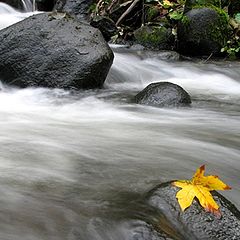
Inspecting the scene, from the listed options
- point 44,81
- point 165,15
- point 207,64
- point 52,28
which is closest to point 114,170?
point 44,81

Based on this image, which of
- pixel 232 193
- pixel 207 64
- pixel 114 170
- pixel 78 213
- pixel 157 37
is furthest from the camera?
pixel 157 37

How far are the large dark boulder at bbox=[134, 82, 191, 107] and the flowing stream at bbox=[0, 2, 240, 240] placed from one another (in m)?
0.15

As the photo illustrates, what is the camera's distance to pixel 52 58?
5.59 metres

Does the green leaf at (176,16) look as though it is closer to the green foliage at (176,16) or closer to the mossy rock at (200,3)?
the green foliage at (176,16)

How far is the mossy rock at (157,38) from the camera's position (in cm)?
955

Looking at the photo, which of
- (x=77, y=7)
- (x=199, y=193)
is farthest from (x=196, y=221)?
(x=77, y=7)

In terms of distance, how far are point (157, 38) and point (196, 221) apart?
7996 mm

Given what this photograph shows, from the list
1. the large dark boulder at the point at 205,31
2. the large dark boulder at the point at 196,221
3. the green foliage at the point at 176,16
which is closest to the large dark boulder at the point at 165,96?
the large dark boulder at the point at 196,221

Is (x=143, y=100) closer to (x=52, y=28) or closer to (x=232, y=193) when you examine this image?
(x=52, y=28)

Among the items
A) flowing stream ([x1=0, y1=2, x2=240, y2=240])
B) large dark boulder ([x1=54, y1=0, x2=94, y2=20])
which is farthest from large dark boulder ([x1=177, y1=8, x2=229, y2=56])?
large dark boulder ([x1=54, y1=0, x2=94, y2=20])

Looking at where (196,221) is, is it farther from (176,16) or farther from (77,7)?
(77,7)

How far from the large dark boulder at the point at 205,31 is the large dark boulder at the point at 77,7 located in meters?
3.70

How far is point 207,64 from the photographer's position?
8352 millimetres

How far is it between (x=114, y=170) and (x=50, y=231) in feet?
3.06
